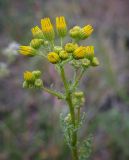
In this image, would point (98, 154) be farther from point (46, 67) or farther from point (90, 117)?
point (46, 67)

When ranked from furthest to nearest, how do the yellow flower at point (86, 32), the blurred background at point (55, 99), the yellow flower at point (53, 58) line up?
the blurred background at point (55, 99), the yellow flower at point (86, 32), the yellow flower at point (53, 58)

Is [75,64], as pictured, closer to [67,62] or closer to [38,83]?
[67,62]

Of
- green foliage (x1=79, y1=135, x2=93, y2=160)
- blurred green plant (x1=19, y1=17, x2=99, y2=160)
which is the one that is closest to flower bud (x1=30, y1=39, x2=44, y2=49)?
blurred green plant (x1=19, y1=17, x2=99, y2=160)

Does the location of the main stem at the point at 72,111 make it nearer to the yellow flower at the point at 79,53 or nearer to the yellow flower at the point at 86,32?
the yellow flower at the point at 79,53

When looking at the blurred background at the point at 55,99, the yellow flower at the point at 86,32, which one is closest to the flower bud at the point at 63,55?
the yellow flower at the point at 86,32

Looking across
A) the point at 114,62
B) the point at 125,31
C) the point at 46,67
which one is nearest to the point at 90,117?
the point at 114,62
